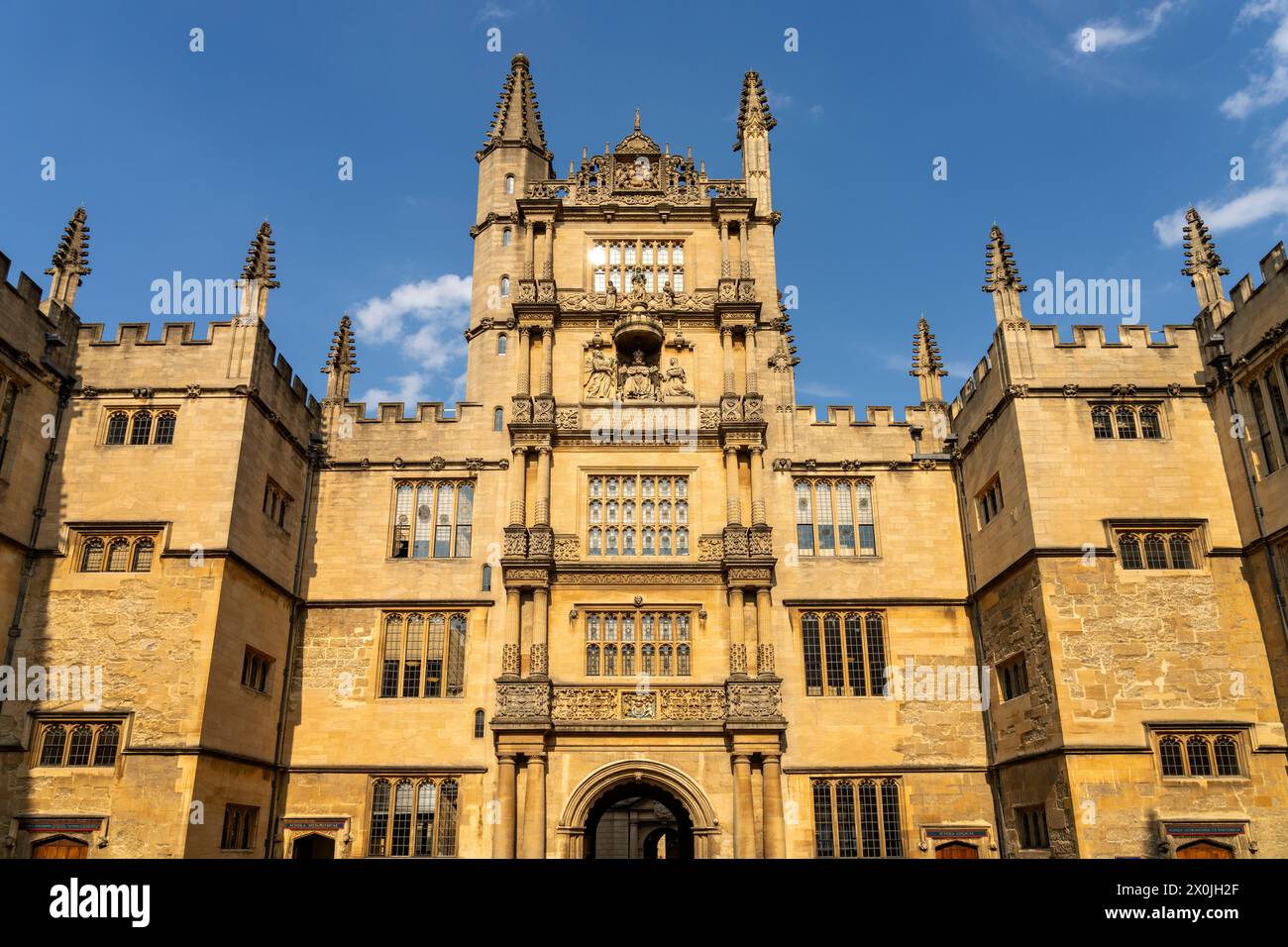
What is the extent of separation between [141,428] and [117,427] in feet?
1.87

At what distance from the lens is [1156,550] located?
21.8m

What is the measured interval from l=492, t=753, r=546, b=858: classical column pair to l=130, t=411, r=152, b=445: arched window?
12.3 m

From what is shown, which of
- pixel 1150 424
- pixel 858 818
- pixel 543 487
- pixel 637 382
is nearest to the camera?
pixel 1150 424

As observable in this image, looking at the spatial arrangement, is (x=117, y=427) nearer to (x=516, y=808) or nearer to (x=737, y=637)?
(x=516, y=808)

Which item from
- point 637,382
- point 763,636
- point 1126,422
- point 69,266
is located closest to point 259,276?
point 69,266

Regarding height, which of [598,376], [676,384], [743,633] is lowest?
[743,633]

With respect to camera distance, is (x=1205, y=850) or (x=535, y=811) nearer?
(x=1205, y=850)

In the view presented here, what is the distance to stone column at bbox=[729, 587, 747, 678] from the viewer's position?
25.2 m

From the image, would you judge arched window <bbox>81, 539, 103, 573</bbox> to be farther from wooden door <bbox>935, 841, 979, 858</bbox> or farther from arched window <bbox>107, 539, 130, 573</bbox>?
wooden door <bbox>935, 841, 979, 858</bbox>

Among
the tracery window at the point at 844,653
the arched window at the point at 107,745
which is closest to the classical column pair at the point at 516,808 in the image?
the tracery window at the point at 844,653

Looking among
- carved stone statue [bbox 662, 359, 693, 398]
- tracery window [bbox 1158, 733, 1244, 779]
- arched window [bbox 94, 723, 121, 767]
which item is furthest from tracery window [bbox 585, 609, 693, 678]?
tracery window [bbox 1158, 733, 1244, 779]

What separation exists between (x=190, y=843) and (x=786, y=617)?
15.8m

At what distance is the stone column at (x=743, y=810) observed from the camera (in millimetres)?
23406
